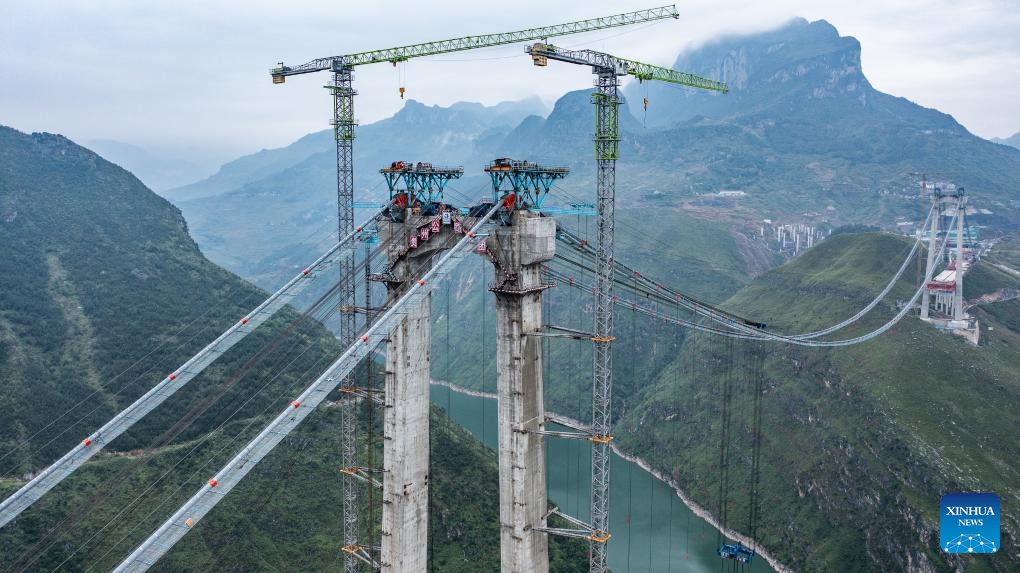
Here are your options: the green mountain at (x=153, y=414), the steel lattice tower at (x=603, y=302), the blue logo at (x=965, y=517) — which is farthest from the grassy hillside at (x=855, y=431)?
the steel lattice tower at (x=603, y=302)

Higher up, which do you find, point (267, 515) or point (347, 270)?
point (347, 270)

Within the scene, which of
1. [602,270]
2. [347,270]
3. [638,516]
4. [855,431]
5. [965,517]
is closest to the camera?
[602,270]

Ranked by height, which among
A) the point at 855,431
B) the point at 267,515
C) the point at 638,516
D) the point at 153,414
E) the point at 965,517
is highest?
the point at 965,517

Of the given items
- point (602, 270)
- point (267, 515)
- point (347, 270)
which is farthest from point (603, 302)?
point (267, 515)

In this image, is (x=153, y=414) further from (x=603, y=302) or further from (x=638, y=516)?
(x=603, y=302)

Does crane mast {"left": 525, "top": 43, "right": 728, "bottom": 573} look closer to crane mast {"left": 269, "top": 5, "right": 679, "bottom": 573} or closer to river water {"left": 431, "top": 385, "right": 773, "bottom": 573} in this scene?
crane mast {"left": 269, "top": 5, "right": 679, "bottom": 573}
